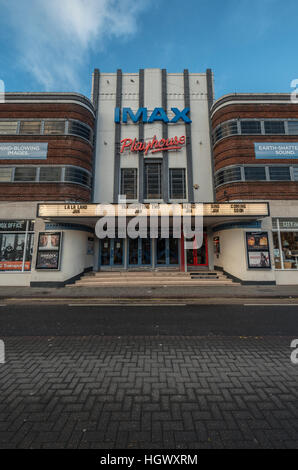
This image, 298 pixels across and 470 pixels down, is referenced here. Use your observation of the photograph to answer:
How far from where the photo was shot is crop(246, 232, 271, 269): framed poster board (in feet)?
45.9

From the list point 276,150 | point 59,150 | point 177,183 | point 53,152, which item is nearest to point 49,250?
point 53,152

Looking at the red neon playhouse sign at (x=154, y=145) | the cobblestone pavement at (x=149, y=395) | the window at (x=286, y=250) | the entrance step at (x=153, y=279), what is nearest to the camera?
the cobblestone pavement at (x=149, y=395)

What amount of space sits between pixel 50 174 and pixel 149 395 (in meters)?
16.5

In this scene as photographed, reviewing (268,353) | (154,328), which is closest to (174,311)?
(154,328)

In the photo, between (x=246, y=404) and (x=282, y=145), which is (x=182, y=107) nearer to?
(x=282, y=145)

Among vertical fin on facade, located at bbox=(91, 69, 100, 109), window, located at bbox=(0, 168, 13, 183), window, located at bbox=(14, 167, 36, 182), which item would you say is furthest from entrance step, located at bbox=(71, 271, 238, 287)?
vertical fin on facade, located at bbox=(91, 69, 100, 109)

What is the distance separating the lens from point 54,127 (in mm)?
16562

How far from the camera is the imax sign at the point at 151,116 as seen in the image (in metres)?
18.9

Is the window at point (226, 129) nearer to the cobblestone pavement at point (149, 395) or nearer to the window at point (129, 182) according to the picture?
the window at point (129, 182)

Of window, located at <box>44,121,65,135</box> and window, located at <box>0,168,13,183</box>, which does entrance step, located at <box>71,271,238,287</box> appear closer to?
window, located at <box>0,168,13,183</box>

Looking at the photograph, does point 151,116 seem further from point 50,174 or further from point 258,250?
point 258,250

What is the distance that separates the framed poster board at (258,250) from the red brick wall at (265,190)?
10.2ft

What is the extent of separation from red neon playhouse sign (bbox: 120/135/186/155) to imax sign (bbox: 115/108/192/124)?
1743 mm

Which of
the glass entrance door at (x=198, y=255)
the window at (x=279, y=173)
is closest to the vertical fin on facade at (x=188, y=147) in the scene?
the glass entrance door at (x=198, y=255)
